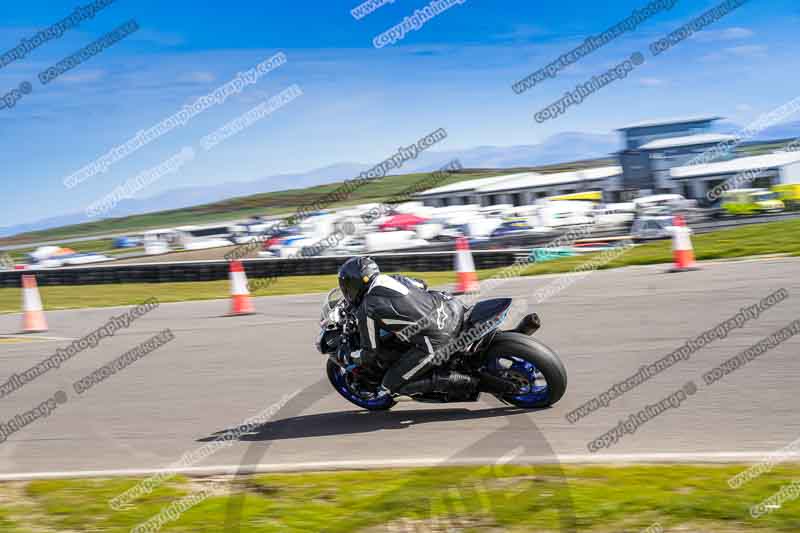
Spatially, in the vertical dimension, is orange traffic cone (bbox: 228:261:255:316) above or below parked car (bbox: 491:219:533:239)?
above

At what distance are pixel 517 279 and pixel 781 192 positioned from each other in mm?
25016

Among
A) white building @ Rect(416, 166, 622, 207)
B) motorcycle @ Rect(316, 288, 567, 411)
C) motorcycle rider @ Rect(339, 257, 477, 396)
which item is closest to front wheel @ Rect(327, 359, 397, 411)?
motorcycle @ Rect(316, 288, 567, 411)

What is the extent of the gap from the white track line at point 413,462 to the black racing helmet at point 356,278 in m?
1.44

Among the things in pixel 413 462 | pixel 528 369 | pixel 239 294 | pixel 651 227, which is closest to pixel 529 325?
pixel 528 369

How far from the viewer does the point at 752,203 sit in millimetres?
34219

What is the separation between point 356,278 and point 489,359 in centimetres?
123

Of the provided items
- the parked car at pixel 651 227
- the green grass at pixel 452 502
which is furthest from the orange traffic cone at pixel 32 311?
the parked car at pixel 651 227

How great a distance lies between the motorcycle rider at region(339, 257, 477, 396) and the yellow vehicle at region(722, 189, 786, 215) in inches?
1209

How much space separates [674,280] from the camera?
12.2 metres

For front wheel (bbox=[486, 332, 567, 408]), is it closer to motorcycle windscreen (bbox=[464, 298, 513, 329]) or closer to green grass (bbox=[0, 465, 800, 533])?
motorcycle windscreen (bbox=[464, 298, 513, 329])

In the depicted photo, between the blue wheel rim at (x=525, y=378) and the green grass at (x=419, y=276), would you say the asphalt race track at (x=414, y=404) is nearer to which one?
the blue wheel rim at (x=525, y=378)

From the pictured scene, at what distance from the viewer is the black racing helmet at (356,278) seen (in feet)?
21.7

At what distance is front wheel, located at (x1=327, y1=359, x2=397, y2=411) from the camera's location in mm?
7062

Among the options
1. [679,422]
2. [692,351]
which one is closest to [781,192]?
[692,351]
